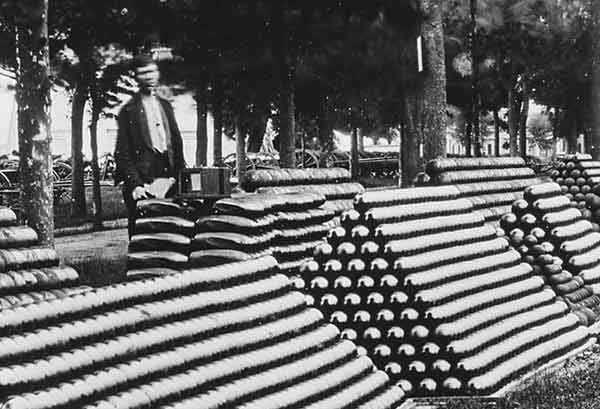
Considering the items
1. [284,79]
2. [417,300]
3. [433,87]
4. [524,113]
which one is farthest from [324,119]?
[417,300]

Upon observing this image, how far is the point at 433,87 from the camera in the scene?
865 inches

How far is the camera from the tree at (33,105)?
11102 mm

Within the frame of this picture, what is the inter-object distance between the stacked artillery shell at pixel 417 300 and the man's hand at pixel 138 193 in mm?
2698

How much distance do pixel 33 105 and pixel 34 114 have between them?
0.09 m

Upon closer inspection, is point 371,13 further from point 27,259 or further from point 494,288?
point 27,259

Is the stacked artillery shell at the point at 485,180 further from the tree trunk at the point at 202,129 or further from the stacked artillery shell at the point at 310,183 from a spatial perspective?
the tree trunk at the point at 202,129

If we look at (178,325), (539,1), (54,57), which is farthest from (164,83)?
(539,1)

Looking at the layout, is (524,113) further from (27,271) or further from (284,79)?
(27,271)

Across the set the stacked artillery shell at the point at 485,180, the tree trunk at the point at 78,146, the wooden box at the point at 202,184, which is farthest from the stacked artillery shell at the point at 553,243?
the tree trunk at the point at 78,146

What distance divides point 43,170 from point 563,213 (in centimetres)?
545

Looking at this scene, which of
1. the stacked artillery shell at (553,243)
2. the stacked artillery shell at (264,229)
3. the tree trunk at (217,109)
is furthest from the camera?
the tree trunk at (217,109)

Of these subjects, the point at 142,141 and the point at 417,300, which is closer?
the point at 417,300

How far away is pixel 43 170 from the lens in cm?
1142

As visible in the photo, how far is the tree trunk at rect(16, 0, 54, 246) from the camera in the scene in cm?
1110
